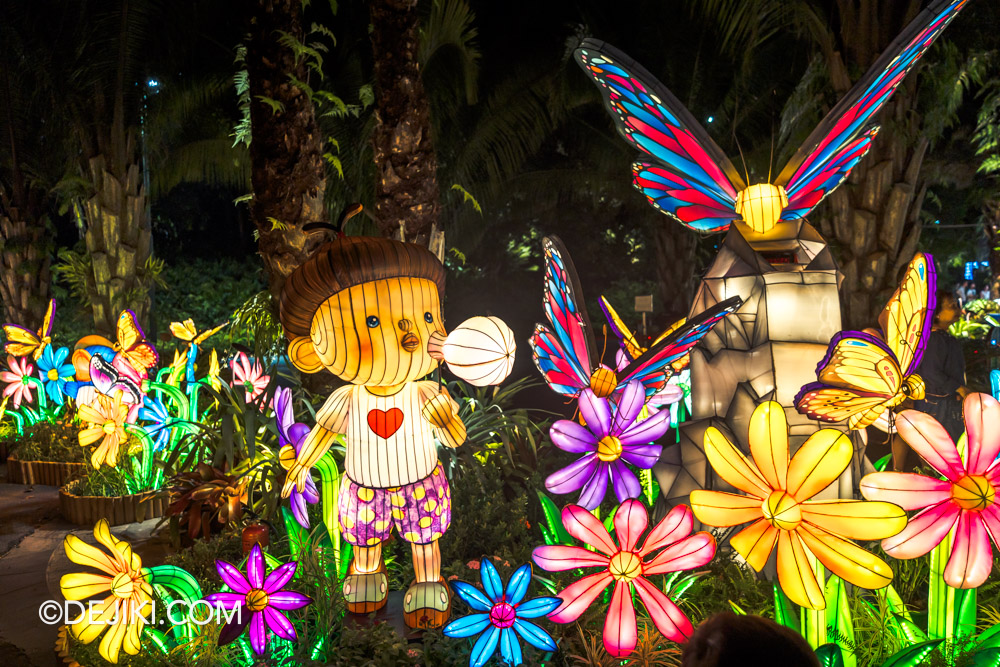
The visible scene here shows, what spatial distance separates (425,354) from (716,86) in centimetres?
893

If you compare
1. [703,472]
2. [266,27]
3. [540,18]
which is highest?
[540,18]

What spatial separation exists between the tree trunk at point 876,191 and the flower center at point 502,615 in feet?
14.0

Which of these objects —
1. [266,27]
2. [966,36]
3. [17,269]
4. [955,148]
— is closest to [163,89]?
[17,269]

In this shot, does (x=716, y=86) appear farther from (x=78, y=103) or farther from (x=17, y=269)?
(x=17, y=269)

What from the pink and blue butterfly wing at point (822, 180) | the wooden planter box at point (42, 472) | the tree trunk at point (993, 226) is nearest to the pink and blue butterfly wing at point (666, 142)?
the pink and blue butterfly wing at point (822, 180)

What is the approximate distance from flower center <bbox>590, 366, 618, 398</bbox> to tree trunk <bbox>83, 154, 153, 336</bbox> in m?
6.40

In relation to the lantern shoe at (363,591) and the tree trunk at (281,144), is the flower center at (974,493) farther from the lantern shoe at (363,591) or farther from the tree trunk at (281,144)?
the tree trunk at (281,144)

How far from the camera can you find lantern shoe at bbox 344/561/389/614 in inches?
105

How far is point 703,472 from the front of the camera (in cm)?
281

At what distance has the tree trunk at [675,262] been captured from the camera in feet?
38.0

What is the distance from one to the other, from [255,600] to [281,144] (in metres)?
2.89

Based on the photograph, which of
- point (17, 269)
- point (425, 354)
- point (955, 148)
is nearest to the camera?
point (425, 354)

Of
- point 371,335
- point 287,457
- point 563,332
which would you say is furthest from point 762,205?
point 287,457

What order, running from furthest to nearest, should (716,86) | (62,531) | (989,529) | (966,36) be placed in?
(716,86)
(966,36)
(62,531)
(989,529)
